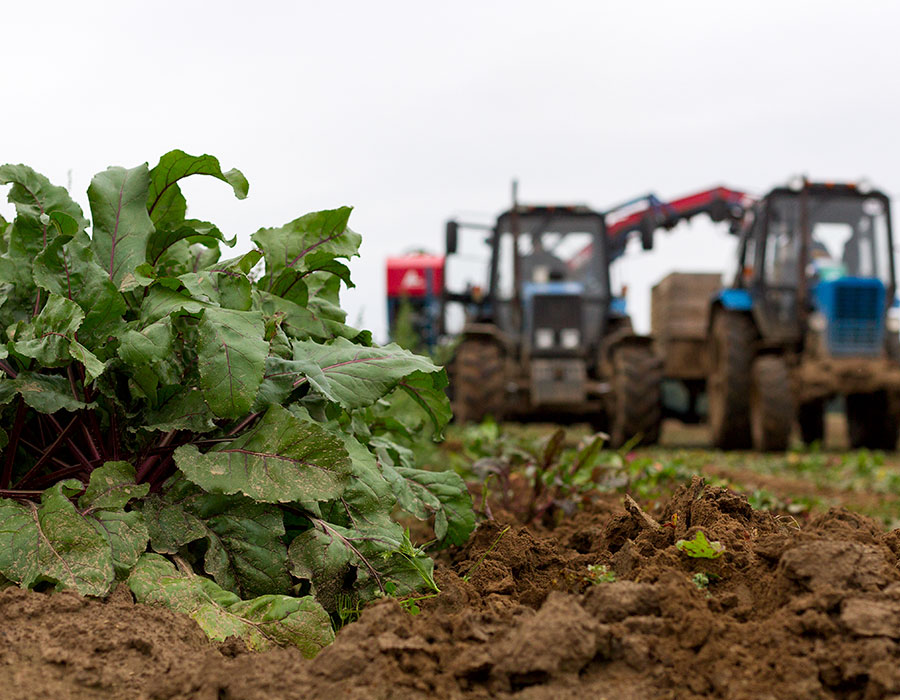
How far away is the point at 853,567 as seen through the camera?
5.25ft

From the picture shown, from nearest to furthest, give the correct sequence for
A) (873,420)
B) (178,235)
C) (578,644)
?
(578,644)
(178,235)
(873,420)

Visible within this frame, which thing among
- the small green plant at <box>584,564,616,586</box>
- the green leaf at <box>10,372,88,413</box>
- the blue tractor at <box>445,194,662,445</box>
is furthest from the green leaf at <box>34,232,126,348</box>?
the blue tractor at <box>445,194,662,445</box>

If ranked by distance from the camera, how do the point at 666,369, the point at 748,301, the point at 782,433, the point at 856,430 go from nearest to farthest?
the point at 782,433 → the point at 748,301 → the point at 856,430 → the point at 666,369

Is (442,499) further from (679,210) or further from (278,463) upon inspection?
(679,210)

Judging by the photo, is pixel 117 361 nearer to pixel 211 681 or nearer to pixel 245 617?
pixel 245 617

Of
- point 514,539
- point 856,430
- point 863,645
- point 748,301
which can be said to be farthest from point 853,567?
point 856,430

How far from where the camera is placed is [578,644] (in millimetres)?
1422

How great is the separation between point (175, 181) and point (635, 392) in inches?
284

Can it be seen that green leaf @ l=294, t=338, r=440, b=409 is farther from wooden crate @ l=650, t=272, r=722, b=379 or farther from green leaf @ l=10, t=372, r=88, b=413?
wooden crate @ l=650, t=272, r=722, b=379

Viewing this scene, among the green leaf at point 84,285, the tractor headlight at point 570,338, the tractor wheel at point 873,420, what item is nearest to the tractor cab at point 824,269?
the tractor wheel at point 873,420

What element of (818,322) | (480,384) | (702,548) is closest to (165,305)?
(702,548)

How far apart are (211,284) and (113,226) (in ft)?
1.10

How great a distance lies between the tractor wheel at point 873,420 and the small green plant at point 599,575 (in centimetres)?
936

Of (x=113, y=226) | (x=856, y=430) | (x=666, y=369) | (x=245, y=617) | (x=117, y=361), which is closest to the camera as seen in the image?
(x=245, y=617)
